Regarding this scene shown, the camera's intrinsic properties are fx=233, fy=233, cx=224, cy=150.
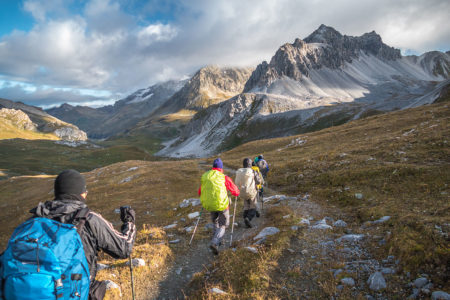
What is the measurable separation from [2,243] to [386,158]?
37242 millimetres

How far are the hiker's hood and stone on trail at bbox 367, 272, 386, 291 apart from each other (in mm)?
7937

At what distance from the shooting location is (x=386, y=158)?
71.5 ft

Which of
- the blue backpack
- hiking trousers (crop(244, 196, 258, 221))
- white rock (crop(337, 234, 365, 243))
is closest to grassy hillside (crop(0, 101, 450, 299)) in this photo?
white rock (crop(337, 234, 365, 243))

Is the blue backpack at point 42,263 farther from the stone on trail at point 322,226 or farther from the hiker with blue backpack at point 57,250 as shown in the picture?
the stone on trail at point 322,226

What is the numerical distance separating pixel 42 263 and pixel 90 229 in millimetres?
1100

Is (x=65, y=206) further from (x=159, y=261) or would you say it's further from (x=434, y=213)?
(x=434, y=213)

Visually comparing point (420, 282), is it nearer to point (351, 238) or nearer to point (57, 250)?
point (351, 238)

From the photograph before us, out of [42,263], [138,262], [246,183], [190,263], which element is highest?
[42,263]

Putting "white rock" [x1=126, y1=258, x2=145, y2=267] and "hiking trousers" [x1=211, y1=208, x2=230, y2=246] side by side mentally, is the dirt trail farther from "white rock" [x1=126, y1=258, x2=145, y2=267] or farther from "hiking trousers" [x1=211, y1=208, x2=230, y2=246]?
"white rock" [x1=126, y1=258, x2=145, y2=267]

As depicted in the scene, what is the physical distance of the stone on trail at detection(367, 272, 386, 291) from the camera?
652 cm

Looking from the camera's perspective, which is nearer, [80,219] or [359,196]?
[80,219]

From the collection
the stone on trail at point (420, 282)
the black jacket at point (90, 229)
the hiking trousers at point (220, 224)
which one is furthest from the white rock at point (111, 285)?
the stone on trail at point (420, 282)

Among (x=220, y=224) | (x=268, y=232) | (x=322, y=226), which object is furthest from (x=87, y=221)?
(x=322, y=226)

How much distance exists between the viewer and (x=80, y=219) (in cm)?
493
